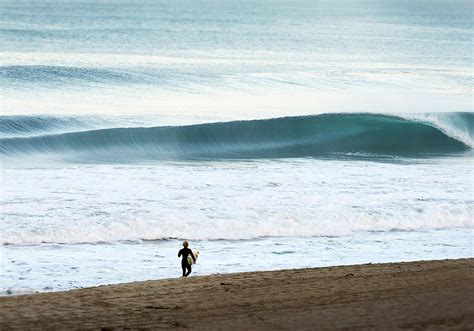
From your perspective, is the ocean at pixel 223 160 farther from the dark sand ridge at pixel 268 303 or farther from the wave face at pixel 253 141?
the dark sand ridge at pixel 268 303

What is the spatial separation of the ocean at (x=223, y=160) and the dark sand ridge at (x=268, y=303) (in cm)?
169

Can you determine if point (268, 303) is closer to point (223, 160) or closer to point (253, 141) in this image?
point (223, 160)

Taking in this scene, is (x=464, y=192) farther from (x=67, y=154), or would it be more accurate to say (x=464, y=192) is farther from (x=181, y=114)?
(x=181, y=114)

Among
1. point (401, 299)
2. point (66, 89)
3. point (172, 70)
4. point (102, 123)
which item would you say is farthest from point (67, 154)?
point (172, 70)

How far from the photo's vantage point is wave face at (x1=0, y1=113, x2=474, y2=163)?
22.7 metres

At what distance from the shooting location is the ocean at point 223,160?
1345cm

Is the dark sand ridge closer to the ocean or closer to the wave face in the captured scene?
the ocean

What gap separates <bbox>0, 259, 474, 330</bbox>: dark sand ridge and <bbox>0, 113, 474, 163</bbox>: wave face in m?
11.8

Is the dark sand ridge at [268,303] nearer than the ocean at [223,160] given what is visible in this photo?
Yes

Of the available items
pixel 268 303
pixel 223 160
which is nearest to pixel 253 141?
pixel 223 160

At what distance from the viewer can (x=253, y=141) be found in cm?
2505

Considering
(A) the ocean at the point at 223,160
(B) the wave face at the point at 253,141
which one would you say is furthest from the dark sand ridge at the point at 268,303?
(B) the wave face at the point at 253,141

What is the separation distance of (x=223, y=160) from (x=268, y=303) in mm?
13301

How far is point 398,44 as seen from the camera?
60.8m
